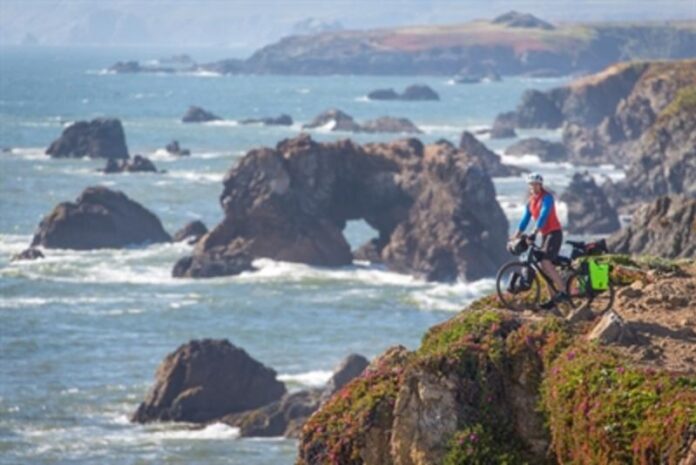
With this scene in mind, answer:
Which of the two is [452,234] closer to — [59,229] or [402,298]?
[402,298]

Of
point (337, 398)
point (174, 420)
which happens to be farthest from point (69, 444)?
point (337, 398)

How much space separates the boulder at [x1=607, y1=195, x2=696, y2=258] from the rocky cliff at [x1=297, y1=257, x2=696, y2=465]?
3092 centimetres

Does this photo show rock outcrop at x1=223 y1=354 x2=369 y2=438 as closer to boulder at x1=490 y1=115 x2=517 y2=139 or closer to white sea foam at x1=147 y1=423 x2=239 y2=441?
white sea foam at x1=147 y1=423 x2=239 y2=441

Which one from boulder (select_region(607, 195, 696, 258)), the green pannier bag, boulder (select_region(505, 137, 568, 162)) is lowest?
boulder (select_region(505, 137, 568, 162))

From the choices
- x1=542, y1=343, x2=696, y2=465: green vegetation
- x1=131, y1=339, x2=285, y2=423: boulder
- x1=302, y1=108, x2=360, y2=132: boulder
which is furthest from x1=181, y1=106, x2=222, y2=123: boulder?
x1=542, y1=343, x2=696, y2=465: green vegetation

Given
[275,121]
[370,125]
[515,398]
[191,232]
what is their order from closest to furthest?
[515,398]
[191,232]
[370,125]
[275,121]

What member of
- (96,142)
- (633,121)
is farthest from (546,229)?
(633,121)

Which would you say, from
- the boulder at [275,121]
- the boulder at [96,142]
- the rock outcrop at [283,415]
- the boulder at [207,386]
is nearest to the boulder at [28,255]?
the boulder at [207,386]

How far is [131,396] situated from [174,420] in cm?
367

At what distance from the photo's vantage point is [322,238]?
90938mm

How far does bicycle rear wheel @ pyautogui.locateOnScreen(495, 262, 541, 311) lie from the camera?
27.8 m

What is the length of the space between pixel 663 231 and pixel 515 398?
3924 cm

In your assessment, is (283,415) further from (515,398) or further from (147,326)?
(515,398)

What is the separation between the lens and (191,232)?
98125mm
